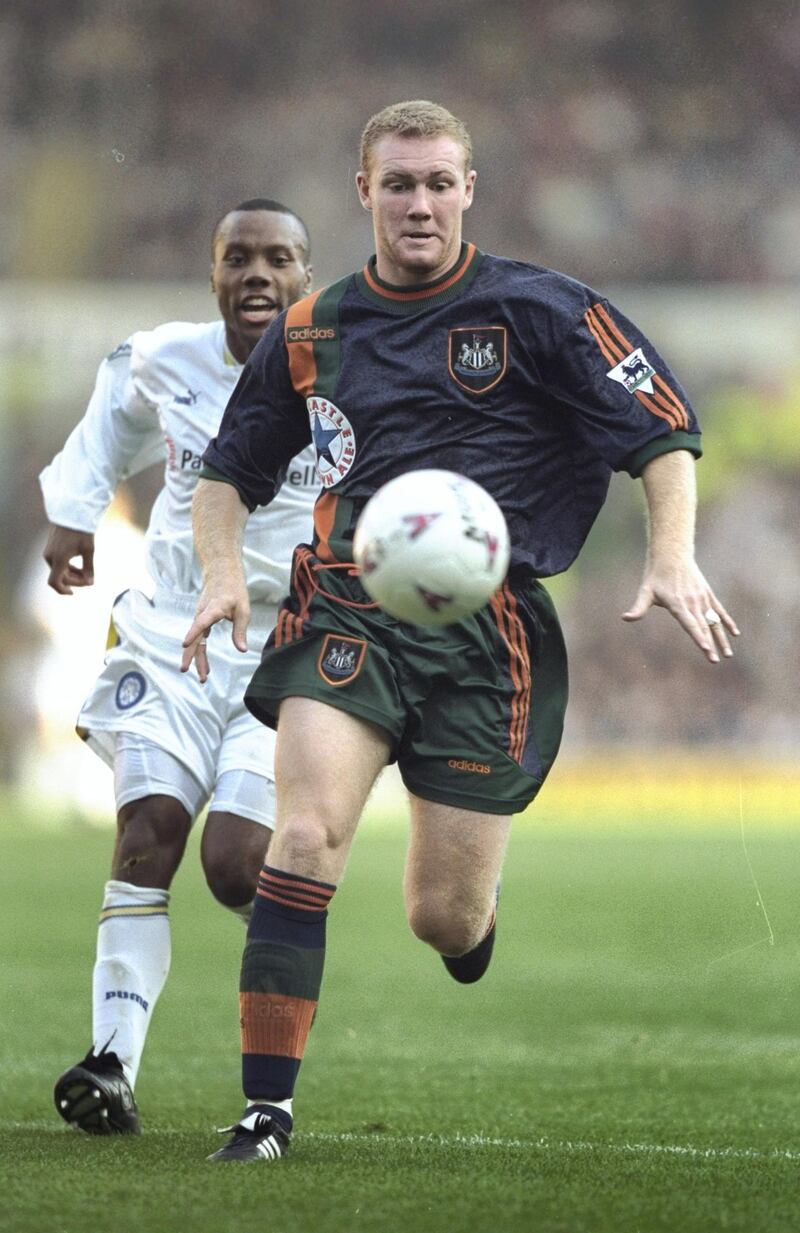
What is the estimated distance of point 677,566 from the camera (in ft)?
13.4

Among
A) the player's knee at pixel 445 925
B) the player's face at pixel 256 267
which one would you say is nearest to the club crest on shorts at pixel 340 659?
the player's knee at pixel 445 925

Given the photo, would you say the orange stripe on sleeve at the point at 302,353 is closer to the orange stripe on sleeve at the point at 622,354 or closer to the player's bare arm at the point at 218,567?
the player's bare arm at the point at 218,567

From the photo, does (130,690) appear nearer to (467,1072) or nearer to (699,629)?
(467,1072)

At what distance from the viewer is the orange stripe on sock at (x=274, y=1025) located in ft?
13.0

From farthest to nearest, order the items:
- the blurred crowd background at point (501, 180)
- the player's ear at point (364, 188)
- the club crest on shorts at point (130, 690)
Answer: the blurred crowd background at point (501, 180), the club crest on shorts at point (130, 690), the player's ear at point (364, 188)

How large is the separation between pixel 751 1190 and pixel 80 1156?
1.35 meters

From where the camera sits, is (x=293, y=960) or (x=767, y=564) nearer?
(x=293, y=960)

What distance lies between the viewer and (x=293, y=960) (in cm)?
401

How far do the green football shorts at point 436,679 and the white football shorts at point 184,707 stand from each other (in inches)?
32.3

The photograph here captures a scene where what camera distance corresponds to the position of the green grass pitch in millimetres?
3494

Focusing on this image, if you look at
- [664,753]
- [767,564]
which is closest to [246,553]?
[664,753]

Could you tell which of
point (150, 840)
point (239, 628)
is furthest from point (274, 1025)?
point (150, 840)

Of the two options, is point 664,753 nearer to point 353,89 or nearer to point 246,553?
point 353,89

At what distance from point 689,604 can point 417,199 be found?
1.08m
